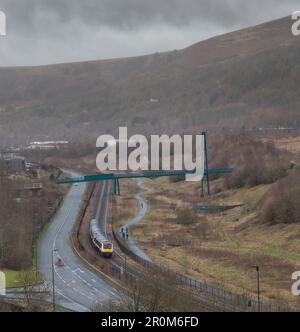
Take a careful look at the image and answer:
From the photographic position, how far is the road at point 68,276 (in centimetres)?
2922

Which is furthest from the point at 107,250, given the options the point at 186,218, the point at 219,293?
the point at 186,218

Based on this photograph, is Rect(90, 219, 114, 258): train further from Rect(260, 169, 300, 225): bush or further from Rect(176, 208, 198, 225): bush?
Rect(260, 169, 300, 225): bush


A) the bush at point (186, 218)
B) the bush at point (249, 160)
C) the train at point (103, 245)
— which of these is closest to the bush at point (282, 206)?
the bush at point (186, 218)

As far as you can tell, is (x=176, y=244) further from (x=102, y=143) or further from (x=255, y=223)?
(x=102, y=143)

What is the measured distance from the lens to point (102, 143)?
13988 centimetres

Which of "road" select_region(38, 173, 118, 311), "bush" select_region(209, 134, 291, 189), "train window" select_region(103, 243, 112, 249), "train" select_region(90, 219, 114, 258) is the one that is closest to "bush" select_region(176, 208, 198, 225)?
"road" select_region(38, 173, 118, 311)

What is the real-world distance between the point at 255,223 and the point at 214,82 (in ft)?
471

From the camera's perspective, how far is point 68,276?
112ft

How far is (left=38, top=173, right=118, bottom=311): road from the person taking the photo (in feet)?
95.9

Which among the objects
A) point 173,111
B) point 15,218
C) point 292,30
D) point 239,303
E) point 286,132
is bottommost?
point 239,303

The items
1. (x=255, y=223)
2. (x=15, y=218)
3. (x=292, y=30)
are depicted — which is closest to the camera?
(x=15, y=218)

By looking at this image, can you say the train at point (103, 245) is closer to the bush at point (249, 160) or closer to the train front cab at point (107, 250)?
the train front cab at point (107, 250)
